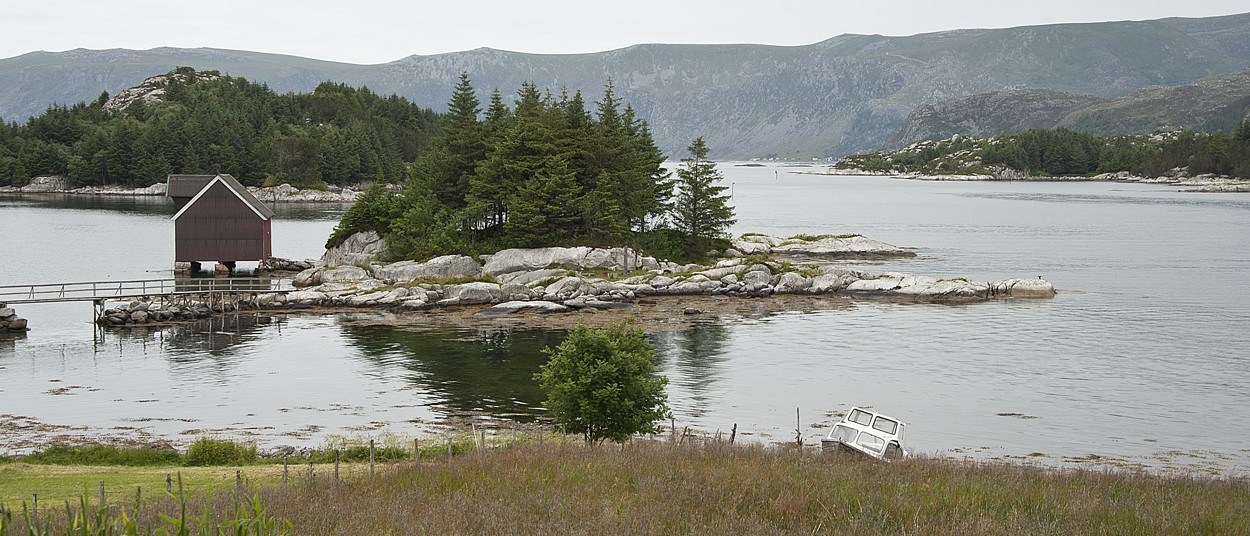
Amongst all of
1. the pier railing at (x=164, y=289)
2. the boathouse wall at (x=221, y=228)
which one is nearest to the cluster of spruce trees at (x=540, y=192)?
the boathouse wall at (x=221, y=228)

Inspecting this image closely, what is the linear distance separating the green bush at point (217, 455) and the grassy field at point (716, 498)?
4.81 m

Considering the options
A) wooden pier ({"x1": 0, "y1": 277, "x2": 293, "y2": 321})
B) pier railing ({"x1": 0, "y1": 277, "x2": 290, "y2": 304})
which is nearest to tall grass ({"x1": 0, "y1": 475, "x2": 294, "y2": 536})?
wooden pier ({"x1": 0, "y1": 277, "x2": 293, "y2": 321})

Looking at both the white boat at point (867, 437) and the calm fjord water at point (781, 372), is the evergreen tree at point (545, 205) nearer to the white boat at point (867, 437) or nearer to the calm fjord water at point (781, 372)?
the calm fjord water at point (781, 372)

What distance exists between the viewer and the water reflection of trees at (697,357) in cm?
4609

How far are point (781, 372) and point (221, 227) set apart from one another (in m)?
54.1

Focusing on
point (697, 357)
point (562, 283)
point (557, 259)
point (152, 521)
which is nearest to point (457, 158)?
point (557, 259)

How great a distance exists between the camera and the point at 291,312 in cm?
6756

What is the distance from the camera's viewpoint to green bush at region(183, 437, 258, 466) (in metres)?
29.5

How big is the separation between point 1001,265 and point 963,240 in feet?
86.9

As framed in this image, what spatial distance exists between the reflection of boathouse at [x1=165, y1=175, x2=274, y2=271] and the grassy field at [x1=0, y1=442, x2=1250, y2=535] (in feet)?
202

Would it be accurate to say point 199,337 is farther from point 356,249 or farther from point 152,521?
point 152,521

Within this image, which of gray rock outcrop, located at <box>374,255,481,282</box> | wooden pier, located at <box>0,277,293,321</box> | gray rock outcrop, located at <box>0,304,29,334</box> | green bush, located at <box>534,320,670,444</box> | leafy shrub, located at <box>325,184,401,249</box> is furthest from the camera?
leafy shrub, located at <box>325,184,401,249</box>

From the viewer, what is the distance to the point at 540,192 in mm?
78562

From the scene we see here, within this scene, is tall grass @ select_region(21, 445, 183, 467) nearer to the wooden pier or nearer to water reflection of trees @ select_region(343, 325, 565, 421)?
water reflection of trees @ select_region(343, 325, 565, 421)
